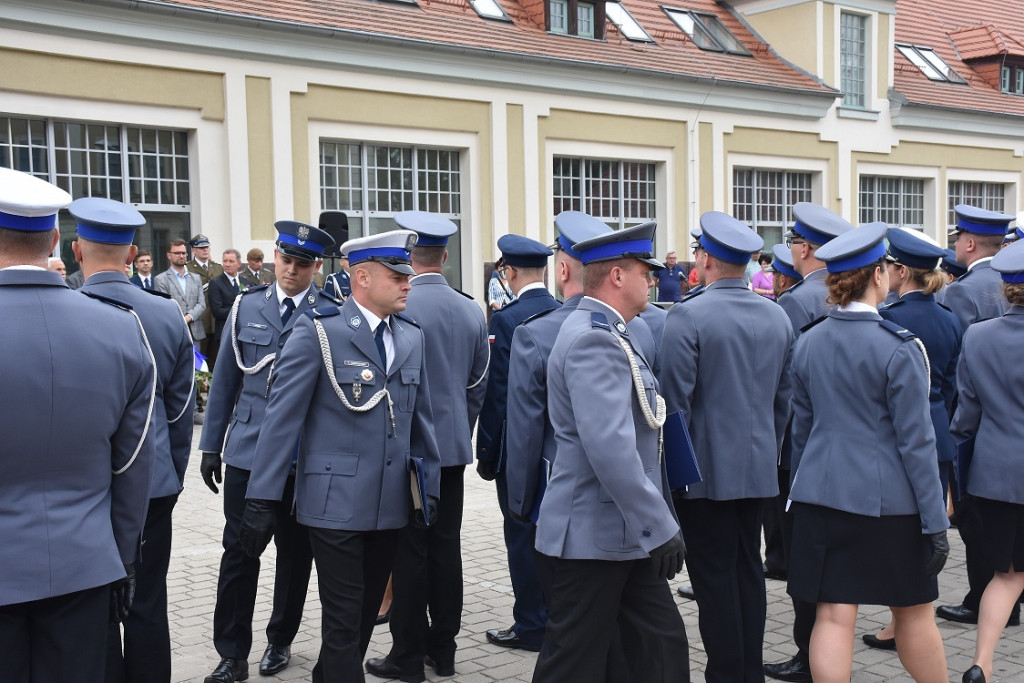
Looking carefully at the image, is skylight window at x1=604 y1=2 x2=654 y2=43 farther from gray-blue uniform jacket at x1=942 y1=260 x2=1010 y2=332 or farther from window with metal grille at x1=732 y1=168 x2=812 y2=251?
gray-blue uniform jacket at x1=942 y1=260 x2=1010 y2=332

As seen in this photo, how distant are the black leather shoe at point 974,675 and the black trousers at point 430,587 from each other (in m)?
2.30

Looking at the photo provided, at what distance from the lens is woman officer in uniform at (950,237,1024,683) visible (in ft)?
16.8

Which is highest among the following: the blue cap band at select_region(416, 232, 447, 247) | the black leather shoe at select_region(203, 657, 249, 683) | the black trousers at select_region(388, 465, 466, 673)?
the blue cap band at select_region(416, 232, 447, 247)

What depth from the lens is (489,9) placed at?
2011 cm

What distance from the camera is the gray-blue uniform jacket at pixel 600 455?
12.2 feet

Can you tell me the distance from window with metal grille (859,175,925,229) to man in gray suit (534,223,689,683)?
870 inches

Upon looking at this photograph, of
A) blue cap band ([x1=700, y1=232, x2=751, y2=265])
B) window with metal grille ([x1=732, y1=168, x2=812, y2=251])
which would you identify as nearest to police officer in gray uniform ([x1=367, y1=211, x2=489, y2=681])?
blue cap band ([x1=700, y1=232, x2=751, y2=265])

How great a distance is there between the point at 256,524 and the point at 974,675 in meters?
3.14

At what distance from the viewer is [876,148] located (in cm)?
2467

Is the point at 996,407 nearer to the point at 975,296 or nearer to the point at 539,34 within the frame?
the point at 975,296

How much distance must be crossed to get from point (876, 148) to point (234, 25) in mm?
14733

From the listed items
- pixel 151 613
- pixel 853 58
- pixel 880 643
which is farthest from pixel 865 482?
pixel 853 58

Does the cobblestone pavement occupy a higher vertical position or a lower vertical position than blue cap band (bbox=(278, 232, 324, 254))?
lower

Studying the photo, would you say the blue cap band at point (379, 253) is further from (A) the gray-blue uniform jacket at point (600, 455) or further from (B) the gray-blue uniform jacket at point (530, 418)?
(A) the gray-blue uniform jacket at point (600, 455)
